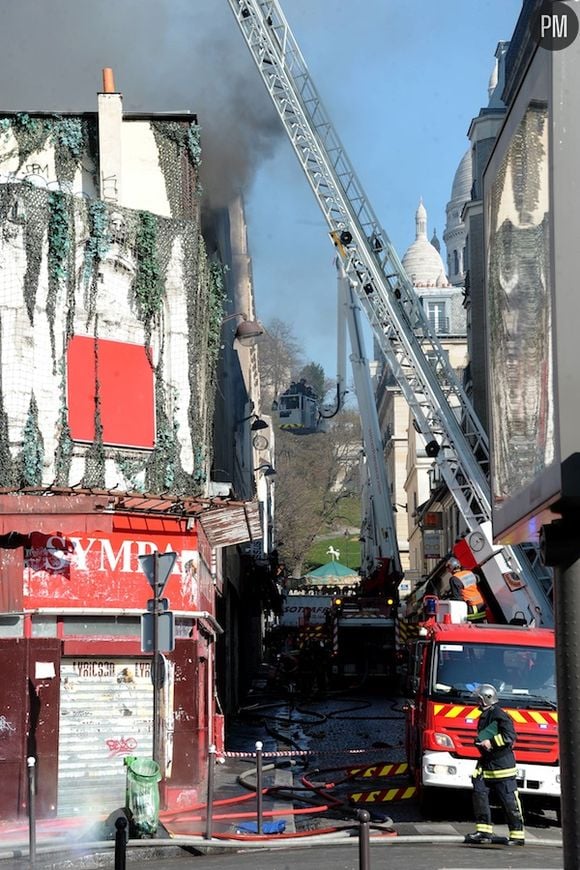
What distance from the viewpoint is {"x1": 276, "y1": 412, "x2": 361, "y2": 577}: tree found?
293 feet

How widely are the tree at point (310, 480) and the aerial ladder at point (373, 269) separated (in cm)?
5714

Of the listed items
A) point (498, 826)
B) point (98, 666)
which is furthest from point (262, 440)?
point (498, 826)

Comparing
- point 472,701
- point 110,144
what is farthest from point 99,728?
point 110,144

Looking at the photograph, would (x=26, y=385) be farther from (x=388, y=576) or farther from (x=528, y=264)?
(x=388, y=576)

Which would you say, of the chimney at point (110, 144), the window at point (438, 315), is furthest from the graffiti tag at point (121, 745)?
the window at point (438, 315)

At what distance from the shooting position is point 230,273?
105 ft

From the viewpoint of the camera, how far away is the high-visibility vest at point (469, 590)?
2191cm

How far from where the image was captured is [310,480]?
338 ft

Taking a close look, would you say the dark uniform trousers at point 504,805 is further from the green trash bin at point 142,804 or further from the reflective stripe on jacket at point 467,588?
the reflective stripe on jacket at point 467,588

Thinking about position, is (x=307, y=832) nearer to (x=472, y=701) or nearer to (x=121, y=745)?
(x=472, y=701)

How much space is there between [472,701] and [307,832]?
256cm

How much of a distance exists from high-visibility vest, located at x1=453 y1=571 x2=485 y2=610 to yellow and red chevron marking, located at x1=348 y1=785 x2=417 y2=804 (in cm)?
590

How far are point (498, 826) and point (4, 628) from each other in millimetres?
6792

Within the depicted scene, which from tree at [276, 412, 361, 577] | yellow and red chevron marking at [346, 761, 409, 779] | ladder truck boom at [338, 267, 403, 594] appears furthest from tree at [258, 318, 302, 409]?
yellow and red chevron marking at [346, 761, 409, 779]
